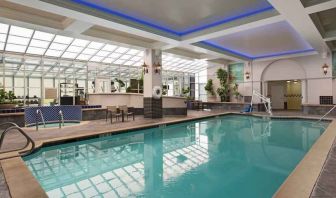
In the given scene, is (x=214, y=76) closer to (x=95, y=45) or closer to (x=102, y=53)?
(x=102, y=53)

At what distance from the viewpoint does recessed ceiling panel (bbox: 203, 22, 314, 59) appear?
331 inches

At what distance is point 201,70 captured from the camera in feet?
67.4

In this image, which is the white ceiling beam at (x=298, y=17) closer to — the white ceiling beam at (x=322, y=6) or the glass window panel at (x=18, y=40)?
the white ceiling beam at (x=322, y=6)

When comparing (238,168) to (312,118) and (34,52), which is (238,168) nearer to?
(312,118)

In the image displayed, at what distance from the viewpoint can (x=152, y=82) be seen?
9.90 meters

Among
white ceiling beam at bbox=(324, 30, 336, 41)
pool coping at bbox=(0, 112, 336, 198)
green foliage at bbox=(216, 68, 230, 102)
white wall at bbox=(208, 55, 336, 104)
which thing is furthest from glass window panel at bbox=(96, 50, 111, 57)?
→ white ceiling beam at bbox=(324, 30, 336, 41)

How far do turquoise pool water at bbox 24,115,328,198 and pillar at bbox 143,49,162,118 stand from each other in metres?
3.58

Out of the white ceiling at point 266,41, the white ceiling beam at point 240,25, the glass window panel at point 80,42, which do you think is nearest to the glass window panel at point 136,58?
the glass window panel at point 80,42

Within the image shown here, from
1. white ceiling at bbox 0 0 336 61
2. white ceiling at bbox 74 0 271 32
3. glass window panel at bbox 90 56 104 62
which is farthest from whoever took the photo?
glass window panel at bbox 90 56 104 62

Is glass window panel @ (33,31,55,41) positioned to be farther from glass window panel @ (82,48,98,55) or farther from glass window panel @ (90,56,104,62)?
glass window panel @ (90,56,104,62)

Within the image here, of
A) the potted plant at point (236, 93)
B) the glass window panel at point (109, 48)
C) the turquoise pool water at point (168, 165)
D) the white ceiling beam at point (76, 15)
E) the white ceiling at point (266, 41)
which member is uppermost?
the glass window panel at point (109, 48)

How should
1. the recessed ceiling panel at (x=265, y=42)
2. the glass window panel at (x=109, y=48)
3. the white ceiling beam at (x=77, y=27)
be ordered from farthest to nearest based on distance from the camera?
the glass window panel at (x=109, y=48), the recessed ceiling panel at (x=265, y=42), the white ceiling beam at (x=77, y=27)

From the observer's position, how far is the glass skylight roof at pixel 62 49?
1069 cm

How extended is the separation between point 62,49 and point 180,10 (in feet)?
30.7
